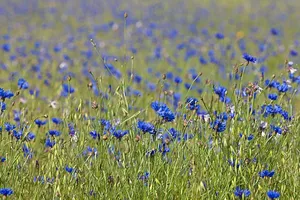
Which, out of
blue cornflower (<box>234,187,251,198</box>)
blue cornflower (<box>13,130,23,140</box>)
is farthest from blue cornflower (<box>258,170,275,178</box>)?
blue cornflower (<box>13,130,23,140</box>)

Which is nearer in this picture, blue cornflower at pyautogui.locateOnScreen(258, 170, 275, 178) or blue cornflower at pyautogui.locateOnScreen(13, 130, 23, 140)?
blue cornflower at pyautogui.locateOnScreen(258, 170, 275, 178)

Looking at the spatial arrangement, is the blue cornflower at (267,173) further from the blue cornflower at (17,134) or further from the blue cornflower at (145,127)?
the blue cornflower at (17,134)

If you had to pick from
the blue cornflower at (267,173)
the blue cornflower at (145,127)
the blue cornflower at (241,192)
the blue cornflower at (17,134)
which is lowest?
the blue cornflower at (241,192)

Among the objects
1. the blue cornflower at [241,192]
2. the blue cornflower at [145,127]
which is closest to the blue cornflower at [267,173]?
the blue cornflower at [241,192]

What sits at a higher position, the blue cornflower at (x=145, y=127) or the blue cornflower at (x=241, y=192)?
the blue cornflower at (x=145, y=127)

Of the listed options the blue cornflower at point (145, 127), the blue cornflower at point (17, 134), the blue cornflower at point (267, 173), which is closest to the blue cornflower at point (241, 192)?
the blue cornflower at point (267, 173)

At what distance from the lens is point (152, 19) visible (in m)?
11.5

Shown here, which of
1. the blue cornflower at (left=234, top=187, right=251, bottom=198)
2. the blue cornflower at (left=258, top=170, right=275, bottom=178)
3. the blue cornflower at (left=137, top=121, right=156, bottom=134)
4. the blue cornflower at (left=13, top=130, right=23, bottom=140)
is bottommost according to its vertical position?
the blue cornflower at (left=234, top=187, right=251, bottom=198)

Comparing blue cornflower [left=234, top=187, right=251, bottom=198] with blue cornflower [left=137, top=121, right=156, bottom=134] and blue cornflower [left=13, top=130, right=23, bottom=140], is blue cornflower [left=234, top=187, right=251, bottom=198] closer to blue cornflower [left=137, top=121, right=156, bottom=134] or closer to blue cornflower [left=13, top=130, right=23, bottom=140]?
blue cornflower [left=137, top=121, right=156, bottom=134]

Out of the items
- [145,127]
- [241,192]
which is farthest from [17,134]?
[241,192]

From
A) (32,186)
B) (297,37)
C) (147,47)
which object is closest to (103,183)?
(32,186)

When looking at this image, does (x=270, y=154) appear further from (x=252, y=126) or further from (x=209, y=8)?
(x=209, y=8)

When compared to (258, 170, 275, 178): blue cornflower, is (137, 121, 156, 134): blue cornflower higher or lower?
higher

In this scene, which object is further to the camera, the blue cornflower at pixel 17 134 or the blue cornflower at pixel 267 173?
the blue cornflower at pixel 17 134
